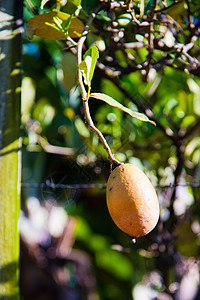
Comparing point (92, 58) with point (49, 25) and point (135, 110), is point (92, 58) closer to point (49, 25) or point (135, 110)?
point (49, 25)

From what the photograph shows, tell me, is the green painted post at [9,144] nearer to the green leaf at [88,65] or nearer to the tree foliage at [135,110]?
the tree foliage at [135,110]

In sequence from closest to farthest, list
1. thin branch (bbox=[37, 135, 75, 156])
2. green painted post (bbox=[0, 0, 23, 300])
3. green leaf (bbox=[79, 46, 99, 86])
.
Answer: green leaf (bbox=[79, 46, 99, 86])
green painted post (bbox=[0, 0, 23, 300])
thin branch (bbox=[37, 135, 75, 156])

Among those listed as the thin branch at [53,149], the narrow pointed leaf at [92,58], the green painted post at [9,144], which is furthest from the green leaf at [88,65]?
the thin branch at [53,149]

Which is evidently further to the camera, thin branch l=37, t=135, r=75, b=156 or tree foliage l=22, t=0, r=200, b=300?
thin branch l=37, t=135, r=75, b=156

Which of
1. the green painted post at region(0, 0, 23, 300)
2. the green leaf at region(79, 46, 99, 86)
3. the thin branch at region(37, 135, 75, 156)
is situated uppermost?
the green leaf at region(79, 46, 99, 86)

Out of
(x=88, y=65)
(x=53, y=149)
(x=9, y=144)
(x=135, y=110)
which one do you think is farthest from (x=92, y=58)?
(x=53, y=149)

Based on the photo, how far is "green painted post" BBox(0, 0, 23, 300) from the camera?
44 cm

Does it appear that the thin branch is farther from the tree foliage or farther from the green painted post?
the green painted post

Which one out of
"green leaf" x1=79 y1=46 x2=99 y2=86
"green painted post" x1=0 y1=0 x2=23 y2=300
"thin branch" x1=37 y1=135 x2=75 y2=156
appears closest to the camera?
"green leaf" x1=79 y1=46 x2=99 y2=86

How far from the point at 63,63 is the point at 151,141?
0.90ft

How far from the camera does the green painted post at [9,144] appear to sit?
1.45ft

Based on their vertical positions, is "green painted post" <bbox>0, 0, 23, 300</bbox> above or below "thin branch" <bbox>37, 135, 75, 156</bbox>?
above

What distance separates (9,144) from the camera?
1.47 feet

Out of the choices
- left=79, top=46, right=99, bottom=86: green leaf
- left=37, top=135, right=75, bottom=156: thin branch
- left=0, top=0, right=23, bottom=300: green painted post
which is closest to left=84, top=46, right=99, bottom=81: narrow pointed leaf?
left=79, top=46, right=99, bottom=86: green leaf
